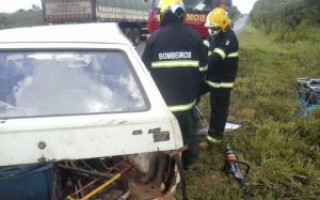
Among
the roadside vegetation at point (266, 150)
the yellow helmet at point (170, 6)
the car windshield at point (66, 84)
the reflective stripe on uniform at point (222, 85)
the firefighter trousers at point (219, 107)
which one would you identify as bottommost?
the roadside vegetation at point (266, 150)

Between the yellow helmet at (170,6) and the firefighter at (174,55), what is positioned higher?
the yellow helmet at (170,6)

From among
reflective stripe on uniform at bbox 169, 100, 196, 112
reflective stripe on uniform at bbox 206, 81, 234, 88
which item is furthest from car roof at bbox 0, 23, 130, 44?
reflective stripe on uniform at bbox 206, 81, 234, 88

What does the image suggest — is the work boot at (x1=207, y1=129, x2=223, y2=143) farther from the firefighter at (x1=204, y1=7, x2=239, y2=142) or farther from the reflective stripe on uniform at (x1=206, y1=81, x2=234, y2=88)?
the reflective stripe on uniform at (x1=206, y1=81, x2=234, y2=88)

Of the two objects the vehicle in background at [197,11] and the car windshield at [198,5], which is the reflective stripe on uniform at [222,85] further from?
the car windshield at [198,5]

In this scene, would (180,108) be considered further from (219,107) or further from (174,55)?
(219,107)

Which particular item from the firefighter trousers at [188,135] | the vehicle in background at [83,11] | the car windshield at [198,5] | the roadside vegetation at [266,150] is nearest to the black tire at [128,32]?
the vehicle in background at [83,11]

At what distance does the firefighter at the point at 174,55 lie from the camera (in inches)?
143

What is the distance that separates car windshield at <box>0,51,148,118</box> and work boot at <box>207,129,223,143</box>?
2.71 meters

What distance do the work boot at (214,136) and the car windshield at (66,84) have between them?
2.71m

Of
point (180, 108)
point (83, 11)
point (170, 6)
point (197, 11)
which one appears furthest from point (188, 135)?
point (83, 11)

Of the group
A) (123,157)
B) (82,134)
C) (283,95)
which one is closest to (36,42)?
(82,134)

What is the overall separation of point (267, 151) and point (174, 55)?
1868 millimetres

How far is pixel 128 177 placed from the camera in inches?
102

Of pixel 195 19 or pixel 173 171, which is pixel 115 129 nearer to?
pixel 173 171
